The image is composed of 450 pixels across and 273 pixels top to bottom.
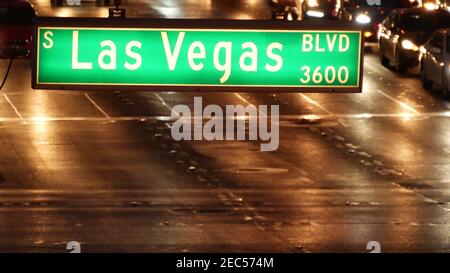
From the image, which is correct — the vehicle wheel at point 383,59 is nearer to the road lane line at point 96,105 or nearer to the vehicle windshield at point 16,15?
the vehicle windshield at point 16,15

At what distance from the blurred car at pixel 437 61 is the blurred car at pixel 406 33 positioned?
222 centimetres

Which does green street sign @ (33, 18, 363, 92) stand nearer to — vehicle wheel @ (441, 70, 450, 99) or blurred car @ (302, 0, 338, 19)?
vehicle wheel @ (441, 70, 450, 99)

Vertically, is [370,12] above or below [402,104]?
above

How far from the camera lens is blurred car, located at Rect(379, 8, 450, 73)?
143 ft

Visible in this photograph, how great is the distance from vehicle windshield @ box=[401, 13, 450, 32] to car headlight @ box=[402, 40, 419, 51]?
0.77m

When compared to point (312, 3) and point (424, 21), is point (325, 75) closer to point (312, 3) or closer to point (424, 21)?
point (424, 21)

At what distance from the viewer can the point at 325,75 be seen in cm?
1545

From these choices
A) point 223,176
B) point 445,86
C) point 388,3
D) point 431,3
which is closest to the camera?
point 223,176

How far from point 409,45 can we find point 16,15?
11.1m

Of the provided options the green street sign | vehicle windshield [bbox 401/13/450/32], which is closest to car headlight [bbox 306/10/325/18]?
vehicle windshield [bbox 401/13/450/32]

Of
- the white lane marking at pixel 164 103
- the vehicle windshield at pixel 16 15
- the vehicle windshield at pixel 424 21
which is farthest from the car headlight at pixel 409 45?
the vehicle windshield at pixel 16 15

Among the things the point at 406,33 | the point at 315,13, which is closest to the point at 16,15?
the point at 406,33

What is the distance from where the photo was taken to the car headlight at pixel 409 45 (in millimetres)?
43625
